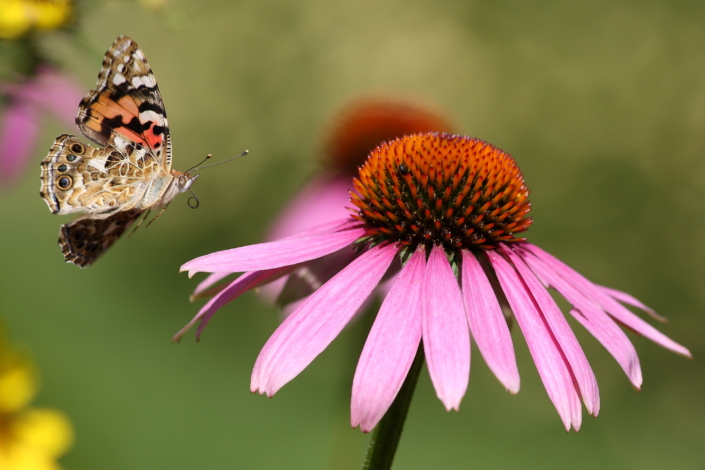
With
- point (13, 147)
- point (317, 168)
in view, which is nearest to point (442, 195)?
point (13, 147)

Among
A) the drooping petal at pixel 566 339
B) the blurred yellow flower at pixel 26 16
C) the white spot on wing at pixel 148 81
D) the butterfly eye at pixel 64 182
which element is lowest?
the drooping petal at pixel 566 339

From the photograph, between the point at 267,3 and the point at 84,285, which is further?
the point at 267,3

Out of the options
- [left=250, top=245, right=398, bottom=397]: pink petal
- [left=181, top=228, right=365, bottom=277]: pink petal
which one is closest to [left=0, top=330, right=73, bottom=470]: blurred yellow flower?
[left=181, top=228, right=365, bottom=277]: pink petal

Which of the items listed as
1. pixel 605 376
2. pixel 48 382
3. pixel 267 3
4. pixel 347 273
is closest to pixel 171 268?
pixel 48 382

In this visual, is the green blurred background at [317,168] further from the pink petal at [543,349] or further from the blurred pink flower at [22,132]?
the pink petal at [543,349]

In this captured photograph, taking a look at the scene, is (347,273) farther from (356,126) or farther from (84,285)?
(84,285)

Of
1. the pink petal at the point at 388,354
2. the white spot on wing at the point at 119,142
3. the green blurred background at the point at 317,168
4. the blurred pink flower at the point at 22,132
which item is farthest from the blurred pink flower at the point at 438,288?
the green blurred background at the point at 317,168

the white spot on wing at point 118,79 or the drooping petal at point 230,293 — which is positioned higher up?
the white spot on wing at point 118,79

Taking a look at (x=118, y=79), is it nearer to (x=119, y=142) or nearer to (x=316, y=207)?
(x=119, y=142)
